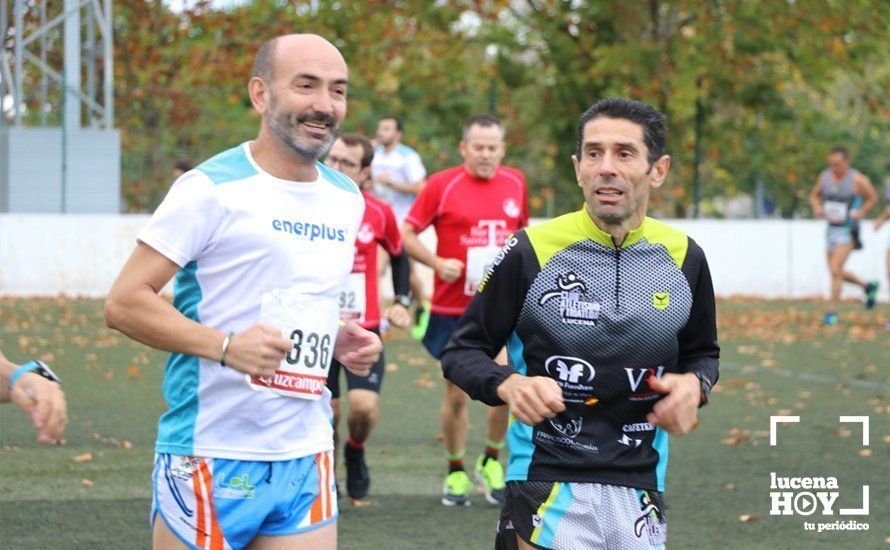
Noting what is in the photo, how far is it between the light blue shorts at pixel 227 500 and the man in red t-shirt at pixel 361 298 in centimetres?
365

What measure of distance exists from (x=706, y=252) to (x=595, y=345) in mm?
18899

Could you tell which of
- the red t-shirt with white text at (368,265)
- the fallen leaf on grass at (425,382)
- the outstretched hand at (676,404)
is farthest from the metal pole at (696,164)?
the outstretched hand at (676,404)

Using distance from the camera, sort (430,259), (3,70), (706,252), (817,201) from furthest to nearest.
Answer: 1. (3,70)
2. (706,252)
3. (817,201)
4. (430,259)

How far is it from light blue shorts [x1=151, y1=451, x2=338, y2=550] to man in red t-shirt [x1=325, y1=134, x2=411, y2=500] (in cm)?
365

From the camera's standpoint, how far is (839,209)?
60.0 feet

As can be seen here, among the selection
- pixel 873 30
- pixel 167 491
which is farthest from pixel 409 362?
pixel 873 30

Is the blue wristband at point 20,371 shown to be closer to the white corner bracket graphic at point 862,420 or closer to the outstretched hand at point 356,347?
the outstretched hand at point 356,347

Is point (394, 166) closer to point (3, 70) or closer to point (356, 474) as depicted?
point (356, 474)

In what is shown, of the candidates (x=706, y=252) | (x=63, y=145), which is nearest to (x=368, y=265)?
(x=63, y=145)

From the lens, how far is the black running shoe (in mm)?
7941

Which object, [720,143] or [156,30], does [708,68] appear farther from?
[156,30]

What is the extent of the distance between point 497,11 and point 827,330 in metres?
10.4

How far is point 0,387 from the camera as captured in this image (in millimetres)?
3365

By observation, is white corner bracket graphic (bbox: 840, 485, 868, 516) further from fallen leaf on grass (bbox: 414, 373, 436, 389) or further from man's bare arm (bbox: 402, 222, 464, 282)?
fallen leaf on grass (bbox: 414, 373, 436, 389)
